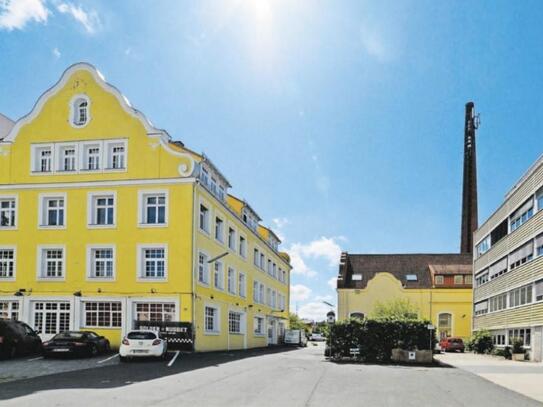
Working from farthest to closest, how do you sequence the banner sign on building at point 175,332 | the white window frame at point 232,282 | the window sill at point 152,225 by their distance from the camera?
the white window frame at point 232,282 < the window sill at point 152,225 < the banner sign on building at point 175,332

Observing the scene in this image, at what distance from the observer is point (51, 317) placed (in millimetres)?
34656

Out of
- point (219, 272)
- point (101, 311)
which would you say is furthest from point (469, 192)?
point (101, 311)

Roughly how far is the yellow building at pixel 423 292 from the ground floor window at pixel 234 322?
Result: 21413 millimetres

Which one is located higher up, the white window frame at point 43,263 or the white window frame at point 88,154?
the white window frame at point 88,154

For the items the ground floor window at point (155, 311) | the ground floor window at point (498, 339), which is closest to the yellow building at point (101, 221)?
the ground floor window at point (155, 311)

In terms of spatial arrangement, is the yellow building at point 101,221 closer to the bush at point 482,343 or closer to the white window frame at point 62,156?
the white window frame at point 62,156

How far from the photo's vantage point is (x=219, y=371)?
800 inches

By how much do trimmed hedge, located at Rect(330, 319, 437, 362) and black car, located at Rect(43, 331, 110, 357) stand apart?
446 inches

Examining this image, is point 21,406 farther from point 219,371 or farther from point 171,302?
point 171,302

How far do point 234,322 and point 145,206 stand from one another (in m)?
13.1

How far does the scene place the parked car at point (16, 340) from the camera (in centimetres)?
2470

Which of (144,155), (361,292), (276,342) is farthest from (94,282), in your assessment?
(361,292)

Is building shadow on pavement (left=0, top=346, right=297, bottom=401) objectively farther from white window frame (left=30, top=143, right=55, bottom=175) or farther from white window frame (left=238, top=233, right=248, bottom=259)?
white window frame (left=238, top=233, right=248, bottom=259)

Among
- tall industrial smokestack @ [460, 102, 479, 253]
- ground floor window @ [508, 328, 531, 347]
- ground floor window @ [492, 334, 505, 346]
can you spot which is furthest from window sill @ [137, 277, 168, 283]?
tall industrial smokestack @ [460, 102, 479, 253]
